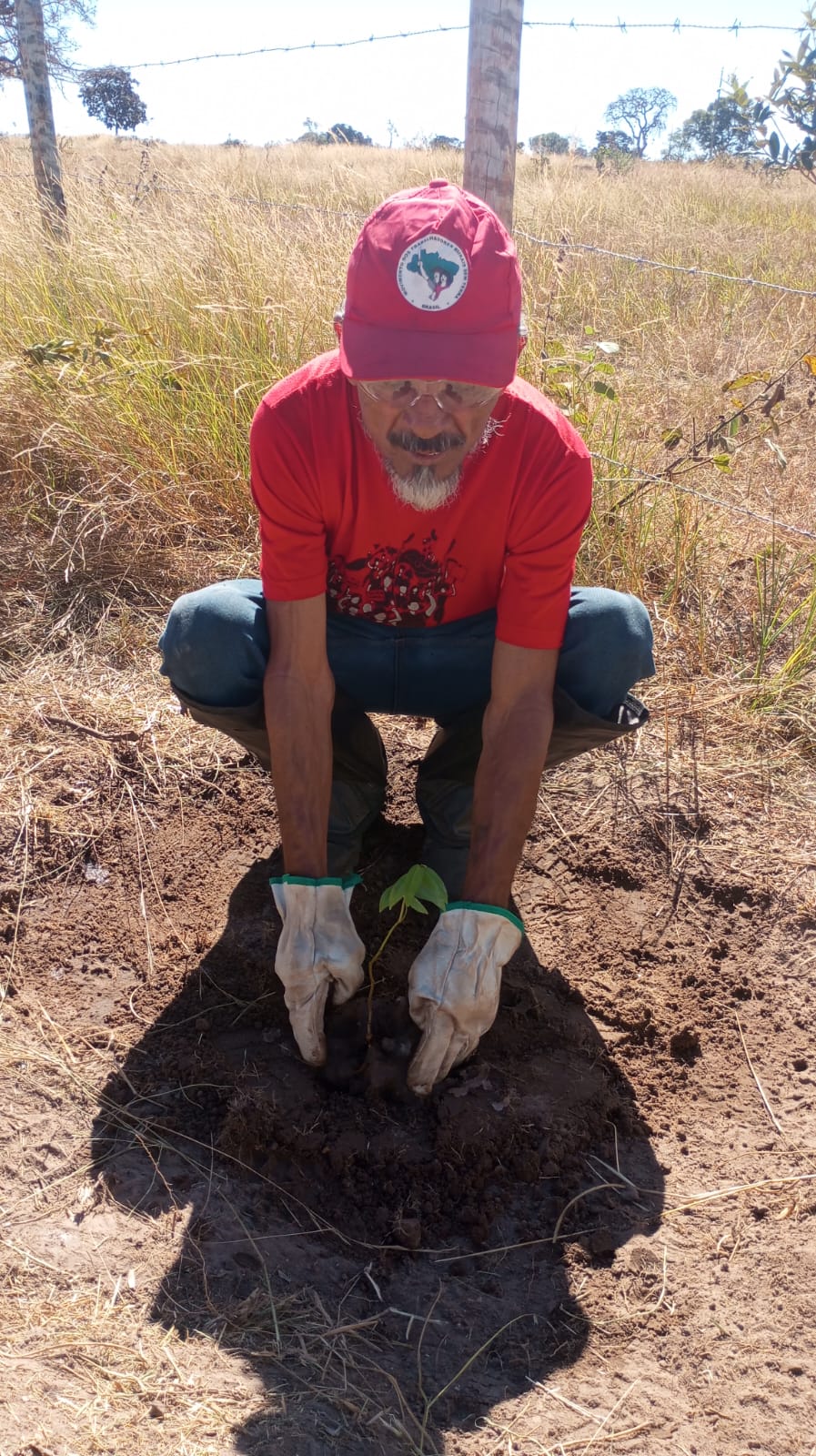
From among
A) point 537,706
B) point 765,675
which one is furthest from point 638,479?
point 537,706

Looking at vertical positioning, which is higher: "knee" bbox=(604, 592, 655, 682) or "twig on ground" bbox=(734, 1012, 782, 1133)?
"knee" bbox=(604, 592, 655, 682)

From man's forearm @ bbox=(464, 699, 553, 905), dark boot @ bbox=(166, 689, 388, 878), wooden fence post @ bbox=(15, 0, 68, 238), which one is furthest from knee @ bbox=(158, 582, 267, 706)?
wooden fence post @ bbox=(15, 0, 68, 238)

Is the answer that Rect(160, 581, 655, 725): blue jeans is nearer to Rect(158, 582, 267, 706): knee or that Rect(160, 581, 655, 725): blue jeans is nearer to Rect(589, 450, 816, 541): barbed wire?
Rect(158, 582, 267, 706): knee

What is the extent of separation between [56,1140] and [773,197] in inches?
303

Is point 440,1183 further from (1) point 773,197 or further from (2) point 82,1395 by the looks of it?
(1) point 773,197

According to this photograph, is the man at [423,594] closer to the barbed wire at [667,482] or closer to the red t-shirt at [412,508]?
the red t-shirt at [412,508]

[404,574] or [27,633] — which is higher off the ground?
[404,574]

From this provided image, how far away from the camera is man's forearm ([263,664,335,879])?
183 centimetres

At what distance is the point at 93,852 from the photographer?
2.32 metres

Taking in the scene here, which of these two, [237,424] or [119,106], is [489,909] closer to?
[237,424]

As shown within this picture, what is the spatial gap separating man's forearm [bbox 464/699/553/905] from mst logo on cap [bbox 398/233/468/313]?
0.67 m

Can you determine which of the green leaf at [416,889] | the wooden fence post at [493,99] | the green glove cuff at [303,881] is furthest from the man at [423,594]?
the wooden fence post at [493,99]

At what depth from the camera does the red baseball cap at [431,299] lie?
59.2 inches

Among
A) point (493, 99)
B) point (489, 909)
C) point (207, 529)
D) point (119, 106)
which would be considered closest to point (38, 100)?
point (207, 529)
